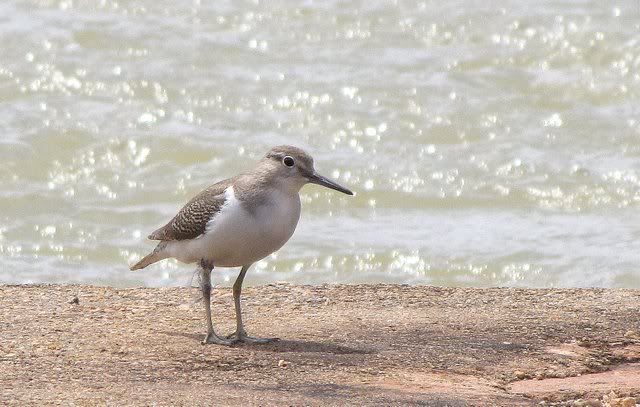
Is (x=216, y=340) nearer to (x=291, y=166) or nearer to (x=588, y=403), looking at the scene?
(x=291, y=166)

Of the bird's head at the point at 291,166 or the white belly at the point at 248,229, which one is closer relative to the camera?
the white belly at the point at 248,229

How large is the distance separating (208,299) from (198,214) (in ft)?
1.80

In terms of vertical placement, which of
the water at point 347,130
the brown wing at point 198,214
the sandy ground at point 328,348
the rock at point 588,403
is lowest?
the rock at point 588,403

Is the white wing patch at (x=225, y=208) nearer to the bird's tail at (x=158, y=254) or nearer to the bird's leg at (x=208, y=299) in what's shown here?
the bird's leg at (x=208, y=299)

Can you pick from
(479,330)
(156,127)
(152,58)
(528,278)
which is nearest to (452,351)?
(479,330)

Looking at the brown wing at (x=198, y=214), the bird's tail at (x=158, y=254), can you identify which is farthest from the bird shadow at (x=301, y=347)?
the bird's tail at (x=158, y=254)

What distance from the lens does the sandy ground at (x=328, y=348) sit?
601 centimetres

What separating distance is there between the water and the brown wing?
13.4ft

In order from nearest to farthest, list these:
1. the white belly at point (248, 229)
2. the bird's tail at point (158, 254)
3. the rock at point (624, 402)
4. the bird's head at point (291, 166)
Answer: the rock at point (624, 402) < the white belly at point (248, 229) < the bird's head at point (291, 166) < the bird's tail at point (158, 254)

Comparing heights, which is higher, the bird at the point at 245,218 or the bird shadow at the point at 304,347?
the bird at the point at 245,218

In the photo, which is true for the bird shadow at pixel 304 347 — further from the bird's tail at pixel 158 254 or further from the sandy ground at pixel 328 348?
the bird's tail at pixel 158 254

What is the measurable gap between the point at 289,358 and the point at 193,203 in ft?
4.57

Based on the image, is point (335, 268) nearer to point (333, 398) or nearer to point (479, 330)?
point (479, 330)

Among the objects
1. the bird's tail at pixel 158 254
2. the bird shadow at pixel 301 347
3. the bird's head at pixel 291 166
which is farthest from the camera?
the bird's tail at pixel 158 254
